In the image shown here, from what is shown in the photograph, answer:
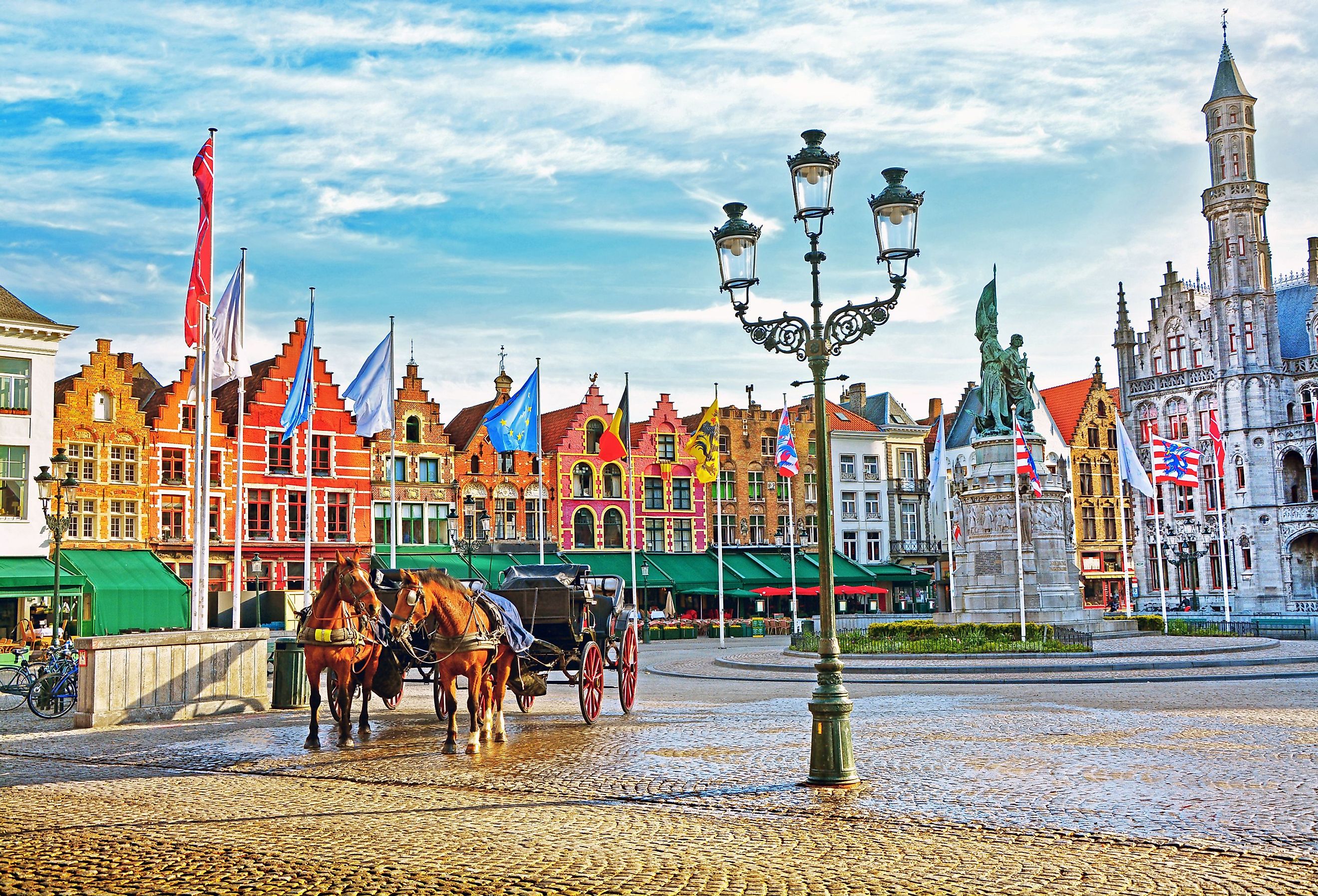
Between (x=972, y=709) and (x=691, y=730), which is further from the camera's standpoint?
(x=972, y=709)

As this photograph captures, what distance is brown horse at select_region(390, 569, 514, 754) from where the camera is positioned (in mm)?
12438

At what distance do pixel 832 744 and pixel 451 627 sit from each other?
4413mm

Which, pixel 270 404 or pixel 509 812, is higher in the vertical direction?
pixel 270 404

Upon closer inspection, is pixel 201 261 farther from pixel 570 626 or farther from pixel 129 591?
pixel 129 591

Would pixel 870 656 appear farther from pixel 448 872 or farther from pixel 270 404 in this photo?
pixel 270 404

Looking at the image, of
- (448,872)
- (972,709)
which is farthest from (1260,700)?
(448,872)

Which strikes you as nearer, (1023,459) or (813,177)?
(813,177)

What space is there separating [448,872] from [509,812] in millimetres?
2019

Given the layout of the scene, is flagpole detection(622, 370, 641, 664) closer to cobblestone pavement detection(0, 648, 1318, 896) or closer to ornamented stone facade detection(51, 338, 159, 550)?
cobblestone pavement detection(0, 648, 1318, 896)

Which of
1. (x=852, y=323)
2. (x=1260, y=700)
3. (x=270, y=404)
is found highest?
(x=270, y=404)

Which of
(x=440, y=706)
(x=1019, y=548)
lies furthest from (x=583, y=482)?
(x=440, y=706)

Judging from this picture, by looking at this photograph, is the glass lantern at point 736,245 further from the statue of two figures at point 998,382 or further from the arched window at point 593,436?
the arched window at point 593,436

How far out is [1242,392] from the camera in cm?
6328

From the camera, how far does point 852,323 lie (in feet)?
37.8
